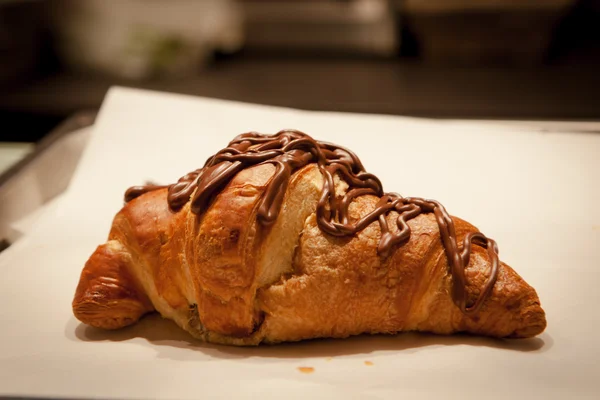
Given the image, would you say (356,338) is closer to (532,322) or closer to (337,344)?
(337,344)

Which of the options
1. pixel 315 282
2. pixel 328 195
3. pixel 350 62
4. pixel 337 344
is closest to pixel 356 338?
pixel 337 344

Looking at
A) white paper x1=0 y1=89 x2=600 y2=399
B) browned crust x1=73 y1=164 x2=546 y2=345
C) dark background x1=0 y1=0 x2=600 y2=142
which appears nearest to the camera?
white paper x1=0 y1=89 x2=600 y2=399

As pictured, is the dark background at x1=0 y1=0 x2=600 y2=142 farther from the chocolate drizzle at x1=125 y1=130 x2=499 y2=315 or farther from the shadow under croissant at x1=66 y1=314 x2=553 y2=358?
the shadow under croissant at x1=66 y1=314 x2=553 y2=358

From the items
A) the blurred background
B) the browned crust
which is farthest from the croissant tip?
the blurred background

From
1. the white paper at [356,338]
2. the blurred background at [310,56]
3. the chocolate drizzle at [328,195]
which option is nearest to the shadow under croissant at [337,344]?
the white paper at [356,338]

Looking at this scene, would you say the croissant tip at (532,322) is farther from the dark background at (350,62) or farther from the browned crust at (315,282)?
the dark background at (350,62)

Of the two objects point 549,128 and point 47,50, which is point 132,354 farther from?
point 47,50
